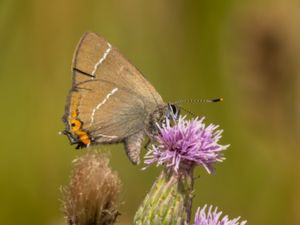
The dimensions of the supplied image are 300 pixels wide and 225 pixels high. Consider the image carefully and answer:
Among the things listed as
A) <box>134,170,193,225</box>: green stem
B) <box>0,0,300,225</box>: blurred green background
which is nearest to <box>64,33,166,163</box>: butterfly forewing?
<box>134,170,193,225</box>: green stem

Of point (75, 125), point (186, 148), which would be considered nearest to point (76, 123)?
point (75, 125)

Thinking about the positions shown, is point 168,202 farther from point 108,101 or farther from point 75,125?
point 108,101

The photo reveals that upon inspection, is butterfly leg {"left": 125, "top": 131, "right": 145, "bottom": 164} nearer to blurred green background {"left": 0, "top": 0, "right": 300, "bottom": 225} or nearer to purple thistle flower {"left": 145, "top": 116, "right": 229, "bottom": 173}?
purple thistle flower {"left": 145, "top": 116, "right": 229, "bottom": 173}
